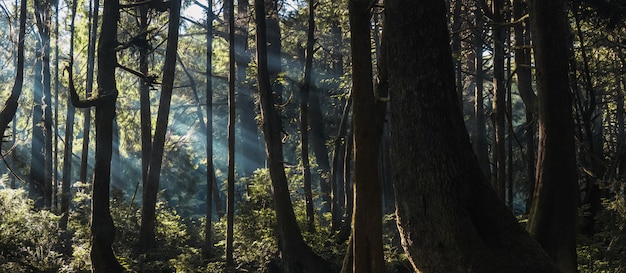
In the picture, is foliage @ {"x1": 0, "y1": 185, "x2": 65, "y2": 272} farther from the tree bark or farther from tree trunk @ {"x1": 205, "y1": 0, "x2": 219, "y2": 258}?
tree trunk @ {"x1": 205, "y1": 0, "x2": 219, "y2": 258}

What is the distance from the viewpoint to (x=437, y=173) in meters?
6.60

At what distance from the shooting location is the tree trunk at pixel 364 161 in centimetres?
880

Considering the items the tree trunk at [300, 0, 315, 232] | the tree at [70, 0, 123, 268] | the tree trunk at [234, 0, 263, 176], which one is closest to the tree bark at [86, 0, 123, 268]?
the tree at [70, 0, 123, 268]

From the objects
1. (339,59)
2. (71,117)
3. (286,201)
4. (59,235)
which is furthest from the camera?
(339,59)

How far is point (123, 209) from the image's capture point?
19297mm

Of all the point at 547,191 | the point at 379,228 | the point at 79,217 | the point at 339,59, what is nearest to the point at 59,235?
the point at 79,217

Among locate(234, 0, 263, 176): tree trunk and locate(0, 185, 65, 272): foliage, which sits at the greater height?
locate(234, 0, 263, 176): tree trunk

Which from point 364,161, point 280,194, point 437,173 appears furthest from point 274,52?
point 437,173

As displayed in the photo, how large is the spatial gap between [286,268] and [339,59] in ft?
52.4

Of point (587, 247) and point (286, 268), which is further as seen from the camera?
point (286, 268)

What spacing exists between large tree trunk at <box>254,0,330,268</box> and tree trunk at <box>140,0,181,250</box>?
3053mm

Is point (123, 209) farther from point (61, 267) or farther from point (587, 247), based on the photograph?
point (587, 247)

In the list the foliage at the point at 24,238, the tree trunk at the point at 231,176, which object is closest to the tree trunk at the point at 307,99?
the tree trunk at the point at 231,176

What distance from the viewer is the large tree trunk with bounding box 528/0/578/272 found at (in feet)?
28.8
